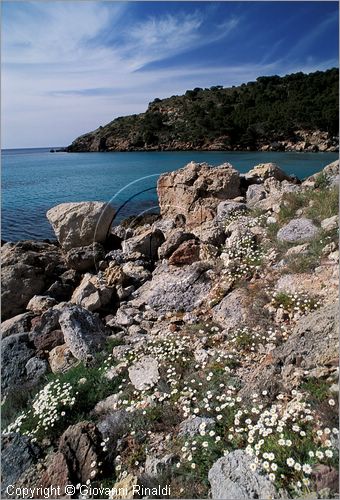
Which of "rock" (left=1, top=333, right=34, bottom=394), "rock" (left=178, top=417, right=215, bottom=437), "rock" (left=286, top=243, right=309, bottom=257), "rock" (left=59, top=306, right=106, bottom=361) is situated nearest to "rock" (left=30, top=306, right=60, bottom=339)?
"rock" (left=1, top=333, right=34, bottom=394)

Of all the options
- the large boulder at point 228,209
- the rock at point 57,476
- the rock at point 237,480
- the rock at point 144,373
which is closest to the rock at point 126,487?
the rock at point 57,476

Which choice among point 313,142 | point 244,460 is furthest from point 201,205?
point 313,142

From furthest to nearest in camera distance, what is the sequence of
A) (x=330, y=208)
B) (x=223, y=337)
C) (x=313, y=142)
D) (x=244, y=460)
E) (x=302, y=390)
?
(x=313, y=142)
(x=330, y=208)
(x=223, y=337)
(x=302, y=390)
(x=244, y=460)

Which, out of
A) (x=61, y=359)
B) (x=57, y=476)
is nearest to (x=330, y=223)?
(x=61, y=359)

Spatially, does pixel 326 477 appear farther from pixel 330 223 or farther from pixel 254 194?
pixel 254 194

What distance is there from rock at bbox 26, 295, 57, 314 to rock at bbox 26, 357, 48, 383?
162 centimetres

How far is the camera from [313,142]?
2163 inches

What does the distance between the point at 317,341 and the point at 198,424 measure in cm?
166

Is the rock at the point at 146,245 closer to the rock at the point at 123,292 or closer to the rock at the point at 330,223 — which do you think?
the rock at the point at 123,292

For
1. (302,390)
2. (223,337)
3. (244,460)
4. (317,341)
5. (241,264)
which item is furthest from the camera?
(241,264)

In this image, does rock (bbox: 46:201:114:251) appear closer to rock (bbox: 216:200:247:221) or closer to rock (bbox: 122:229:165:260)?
rock (bbox: 122:229:165:260)

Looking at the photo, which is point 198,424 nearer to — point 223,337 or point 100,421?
point 100,421

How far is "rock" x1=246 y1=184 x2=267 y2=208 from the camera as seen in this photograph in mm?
10774

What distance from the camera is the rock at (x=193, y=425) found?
4.02m
